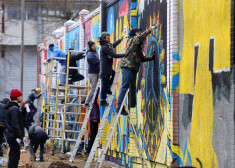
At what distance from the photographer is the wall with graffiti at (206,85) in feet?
26.9

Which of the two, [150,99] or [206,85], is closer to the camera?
[206,85]

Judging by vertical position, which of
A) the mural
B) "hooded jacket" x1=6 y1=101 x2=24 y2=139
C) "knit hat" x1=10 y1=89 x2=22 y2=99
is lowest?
"hooded jacket" x1=6 y1=101 x2=24 y2=139

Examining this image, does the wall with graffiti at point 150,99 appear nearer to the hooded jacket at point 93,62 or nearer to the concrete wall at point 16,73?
the hooded jacket at point 93,62

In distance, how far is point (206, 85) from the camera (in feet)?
29.8

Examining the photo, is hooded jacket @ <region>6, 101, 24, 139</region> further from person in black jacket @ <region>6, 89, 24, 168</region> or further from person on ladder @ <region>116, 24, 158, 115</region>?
person on ladder @ <region>116, 24, 158, 115</region>

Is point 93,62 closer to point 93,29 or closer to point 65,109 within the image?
point 65,109

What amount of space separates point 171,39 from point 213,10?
1881 millimetres

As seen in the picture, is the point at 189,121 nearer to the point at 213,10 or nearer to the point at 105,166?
the point at 213,10

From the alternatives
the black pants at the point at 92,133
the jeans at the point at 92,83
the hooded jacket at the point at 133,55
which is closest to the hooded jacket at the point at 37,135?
the black pants at the point at 92,133

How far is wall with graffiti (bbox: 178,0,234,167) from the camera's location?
8188 millimetres

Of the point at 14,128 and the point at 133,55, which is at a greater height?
the point at 133,55

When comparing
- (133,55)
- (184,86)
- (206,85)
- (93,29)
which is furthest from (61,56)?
(206,85)

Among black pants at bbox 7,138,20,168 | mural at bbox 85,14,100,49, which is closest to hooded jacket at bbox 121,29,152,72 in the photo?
black pants at bbox 7,138,20,168

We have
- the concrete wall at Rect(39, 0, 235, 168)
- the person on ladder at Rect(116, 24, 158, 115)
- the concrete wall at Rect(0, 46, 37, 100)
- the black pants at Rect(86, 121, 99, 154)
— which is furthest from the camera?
the concrete wall at Rect(0, 46, 37, 100)
